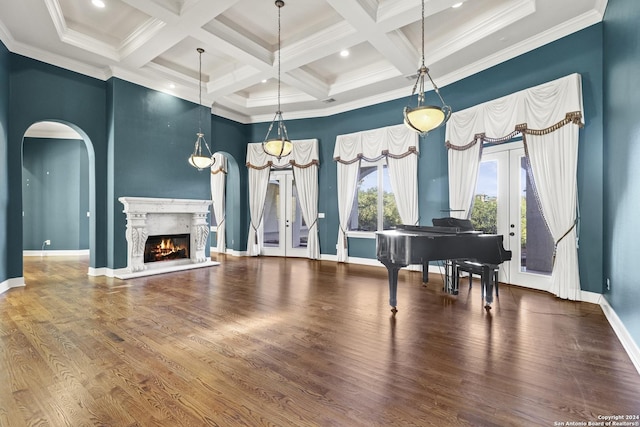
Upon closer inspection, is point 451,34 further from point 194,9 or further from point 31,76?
point 31,76

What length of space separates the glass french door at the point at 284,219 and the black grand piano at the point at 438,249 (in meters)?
4.83

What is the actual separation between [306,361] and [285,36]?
5064 mm

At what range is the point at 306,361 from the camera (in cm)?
256

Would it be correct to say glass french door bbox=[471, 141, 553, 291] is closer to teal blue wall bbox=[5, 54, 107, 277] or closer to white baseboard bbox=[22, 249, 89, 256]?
teal blue wall bbox=[5, 54, 107, 277]

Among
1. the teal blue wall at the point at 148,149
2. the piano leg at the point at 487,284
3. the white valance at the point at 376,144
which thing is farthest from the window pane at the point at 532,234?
the teal blue wall at the point at 148,149

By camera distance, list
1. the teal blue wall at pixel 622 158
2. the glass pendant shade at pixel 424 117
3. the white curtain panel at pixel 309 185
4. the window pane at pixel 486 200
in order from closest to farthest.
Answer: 1. the teal blue wall at pixel 622 158
2. the glass pendant shade at pixel 424 117
3. the window pane at pixel 486 200
4. the white curtain panel at pixel 309 185

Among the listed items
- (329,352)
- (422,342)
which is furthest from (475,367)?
(329,352)

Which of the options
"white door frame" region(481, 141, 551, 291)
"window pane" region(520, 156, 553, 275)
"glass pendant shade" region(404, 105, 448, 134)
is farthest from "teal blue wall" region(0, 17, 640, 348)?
"glass pendant shade" region(404, 105, 448, 134)

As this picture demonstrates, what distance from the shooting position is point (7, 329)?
10.6 ft

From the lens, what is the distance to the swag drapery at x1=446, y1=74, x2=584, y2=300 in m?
4.27

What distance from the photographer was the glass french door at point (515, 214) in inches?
193

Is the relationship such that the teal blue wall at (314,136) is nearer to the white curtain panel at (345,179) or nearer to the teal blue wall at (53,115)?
the teal blue wall at (53,115)

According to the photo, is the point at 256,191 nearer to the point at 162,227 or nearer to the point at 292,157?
the point at 292,157

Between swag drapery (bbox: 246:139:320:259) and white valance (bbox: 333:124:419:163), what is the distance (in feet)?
2.60
